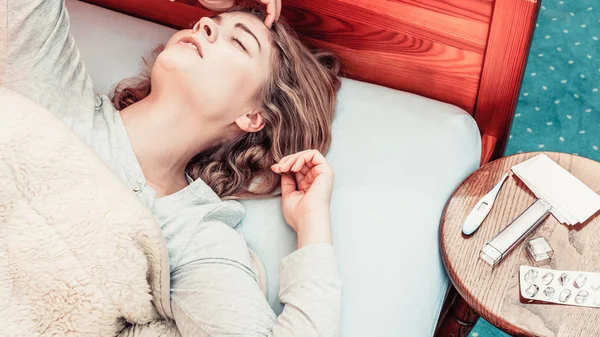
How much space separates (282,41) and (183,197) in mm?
364

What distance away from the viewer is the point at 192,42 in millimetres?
1221

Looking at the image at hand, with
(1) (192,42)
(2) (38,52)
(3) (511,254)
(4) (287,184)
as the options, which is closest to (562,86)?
(3) (511,254)

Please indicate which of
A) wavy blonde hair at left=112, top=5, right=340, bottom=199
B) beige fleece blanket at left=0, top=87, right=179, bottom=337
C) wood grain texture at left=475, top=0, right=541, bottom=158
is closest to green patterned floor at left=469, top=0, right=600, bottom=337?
wood grain texture at left=475, top=0, right=541, bottom=158

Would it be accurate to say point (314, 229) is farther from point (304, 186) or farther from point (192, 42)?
point (192, 42)

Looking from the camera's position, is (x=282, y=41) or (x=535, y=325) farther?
(x=282, y=41)

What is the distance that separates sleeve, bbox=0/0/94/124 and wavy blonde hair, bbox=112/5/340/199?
0.31 meters

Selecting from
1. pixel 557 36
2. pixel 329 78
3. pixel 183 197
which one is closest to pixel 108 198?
pixel 183 197

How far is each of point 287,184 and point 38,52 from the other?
53 centimetres

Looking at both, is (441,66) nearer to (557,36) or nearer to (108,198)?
(108,198)

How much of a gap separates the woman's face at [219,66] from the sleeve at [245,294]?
259 millimetres

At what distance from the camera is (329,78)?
135 cm

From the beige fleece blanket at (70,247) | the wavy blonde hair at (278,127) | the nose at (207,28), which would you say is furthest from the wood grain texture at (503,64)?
the beige fleece blanket at (70,247)

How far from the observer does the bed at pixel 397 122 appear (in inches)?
45.5

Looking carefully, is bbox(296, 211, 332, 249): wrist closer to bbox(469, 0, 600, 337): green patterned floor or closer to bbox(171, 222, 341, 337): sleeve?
bbox(171, 222, 341, 337): sleeve
